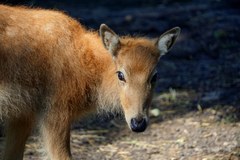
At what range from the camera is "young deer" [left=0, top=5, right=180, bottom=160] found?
7613 millimetres

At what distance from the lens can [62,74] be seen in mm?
7723

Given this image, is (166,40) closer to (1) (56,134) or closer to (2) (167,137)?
(1) (56,134)

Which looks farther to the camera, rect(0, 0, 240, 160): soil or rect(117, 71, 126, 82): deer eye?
rect(0, 0, 240, 160): soil

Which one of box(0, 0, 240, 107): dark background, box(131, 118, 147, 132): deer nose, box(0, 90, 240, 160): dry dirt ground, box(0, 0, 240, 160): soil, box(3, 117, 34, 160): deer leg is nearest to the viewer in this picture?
box(131, 118, 147, 132): deer nose

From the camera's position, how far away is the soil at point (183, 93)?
934 centimetres

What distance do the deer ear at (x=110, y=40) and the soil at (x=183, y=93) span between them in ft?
4.87

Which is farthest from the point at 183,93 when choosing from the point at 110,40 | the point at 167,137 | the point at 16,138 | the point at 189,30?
the point at 16,138

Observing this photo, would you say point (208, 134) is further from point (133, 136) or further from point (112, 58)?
point (112, 58)

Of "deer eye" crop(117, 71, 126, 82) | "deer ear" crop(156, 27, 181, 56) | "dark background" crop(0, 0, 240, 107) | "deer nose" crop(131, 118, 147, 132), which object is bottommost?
"deer nose" crop(131, 118, 147, 132)

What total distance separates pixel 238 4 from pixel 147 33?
3.47 m

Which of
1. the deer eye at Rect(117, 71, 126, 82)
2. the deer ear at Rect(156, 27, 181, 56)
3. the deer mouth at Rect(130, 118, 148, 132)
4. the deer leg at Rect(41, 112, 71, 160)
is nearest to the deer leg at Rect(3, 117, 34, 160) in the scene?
the deer leg at Rect(41, 112, 71, 160)

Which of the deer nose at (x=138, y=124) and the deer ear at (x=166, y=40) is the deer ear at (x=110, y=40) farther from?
the deer nose at (x=138, y=124)

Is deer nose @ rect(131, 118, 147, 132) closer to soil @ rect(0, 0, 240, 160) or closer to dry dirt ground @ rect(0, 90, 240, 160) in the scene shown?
soil @ rect(0, 0, 240, 160)

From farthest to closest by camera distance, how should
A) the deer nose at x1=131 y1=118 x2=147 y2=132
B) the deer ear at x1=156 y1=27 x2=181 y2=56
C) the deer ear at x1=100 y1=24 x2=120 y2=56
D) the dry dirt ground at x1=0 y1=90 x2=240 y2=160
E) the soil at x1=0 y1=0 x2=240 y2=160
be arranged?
the soil at x1=0 y1=0 x2=240 y2=160, the dry dirt ground at x1=0 y1=90 x2=240 y2=160, the deer ear at x1=156 y1=27 x2=181 y2=56, the deer ear at x1=100 y1=24 x2=120 y2=56, the deer nose at x1=131 y1=118 x2=147 y2=132
